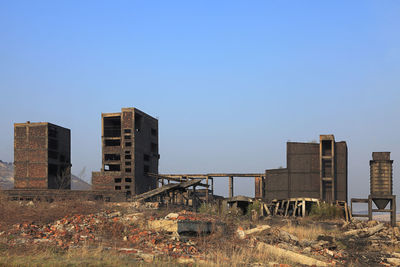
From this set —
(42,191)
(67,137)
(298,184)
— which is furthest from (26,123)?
(298,184)

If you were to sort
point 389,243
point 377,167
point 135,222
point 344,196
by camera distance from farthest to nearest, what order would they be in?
point 344,196
point 377,167
point 389,243
point 135,222

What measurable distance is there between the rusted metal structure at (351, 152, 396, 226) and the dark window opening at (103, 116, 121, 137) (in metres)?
21.5

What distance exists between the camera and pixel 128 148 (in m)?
37.1

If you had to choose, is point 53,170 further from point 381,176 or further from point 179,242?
point 179,242

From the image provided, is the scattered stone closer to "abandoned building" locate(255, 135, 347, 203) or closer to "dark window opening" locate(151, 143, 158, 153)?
"abandoned building" locate(255, 135, 347, 203)

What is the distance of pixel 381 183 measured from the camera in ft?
102

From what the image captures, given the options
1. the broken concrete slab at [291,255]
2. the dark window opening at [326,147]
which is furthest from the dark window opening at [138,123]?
the broken concrete slab at [291,255]

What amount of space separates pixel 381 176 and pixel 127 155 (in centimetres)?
2024

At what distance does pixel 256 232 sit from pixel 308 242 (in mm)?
2245

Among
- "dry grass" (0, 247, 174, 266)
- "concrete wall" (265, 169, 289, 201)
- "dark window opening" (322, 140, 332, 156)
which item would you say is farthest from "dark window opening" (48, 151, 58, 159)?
"dry grass" (0, 247, 174, 266)

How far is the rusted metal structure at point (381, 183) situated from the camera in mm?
29578

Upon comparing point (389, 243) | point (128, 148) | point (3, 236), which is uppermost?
point (128, 148)

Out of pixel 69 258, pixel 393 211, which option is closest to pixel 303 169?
pixel 393 211

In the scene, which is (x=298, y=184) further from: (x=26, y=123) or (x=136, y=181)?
(x=26, y=123)
